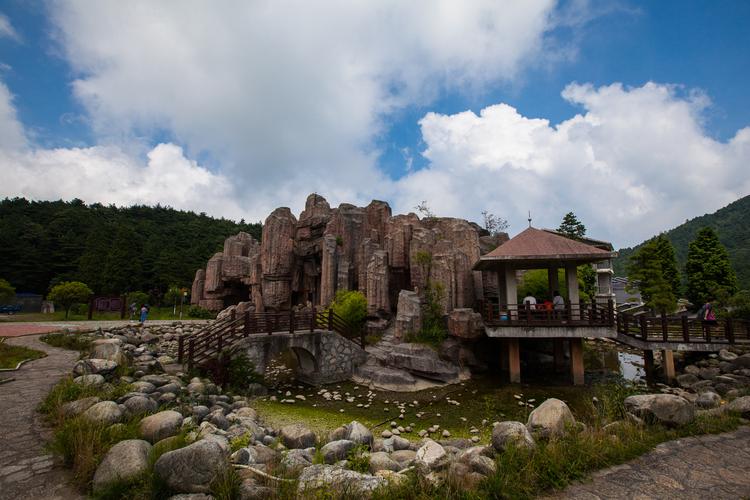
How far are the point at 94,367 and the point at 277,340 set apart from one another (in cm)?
681

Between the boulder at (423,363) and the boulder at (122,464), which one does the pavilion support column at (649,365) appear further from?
the boulder at (122,464)

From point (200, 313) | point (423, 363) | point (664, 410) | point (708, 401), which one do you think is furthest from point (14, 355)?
point (200, 313)

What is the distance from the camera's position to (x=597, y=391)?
45.8 ft

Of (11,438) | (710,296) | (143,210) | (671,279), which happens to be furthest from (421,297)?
(143,210)

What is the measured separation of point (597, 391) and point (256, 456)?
44.9 ft

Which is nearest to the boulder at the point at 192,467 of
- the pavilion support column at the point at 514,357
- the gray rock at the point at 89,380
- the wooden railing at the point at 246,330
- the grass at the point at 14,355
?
the gray rock at the point at 89,380

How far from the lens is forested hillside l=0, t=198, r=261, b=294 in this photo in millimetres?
38062

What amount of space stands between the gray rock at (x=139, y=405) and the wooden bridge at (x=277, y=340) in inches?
235

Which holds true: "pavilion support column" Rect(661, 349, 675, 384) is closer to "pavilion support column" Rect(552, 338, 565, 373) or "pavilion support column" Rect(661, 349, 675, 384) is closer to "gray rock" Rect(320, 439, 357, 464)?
"pavilion support column" Rect(552, 338, 565, 373)

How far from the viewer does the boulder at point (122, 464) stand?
4.21m

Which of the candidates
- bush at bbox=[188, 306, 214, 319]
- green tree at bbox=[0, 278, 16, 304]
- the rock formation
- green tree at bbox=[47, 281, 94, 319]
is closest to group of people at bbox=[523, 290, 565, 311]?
the rock formation

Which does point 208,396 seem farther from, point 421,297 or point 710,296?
point 710,296

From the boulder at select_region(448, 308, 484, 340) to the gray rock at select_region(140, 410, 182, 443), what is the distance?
13442mm

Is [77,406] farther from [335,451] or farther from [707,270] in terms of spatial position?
[707,270]
